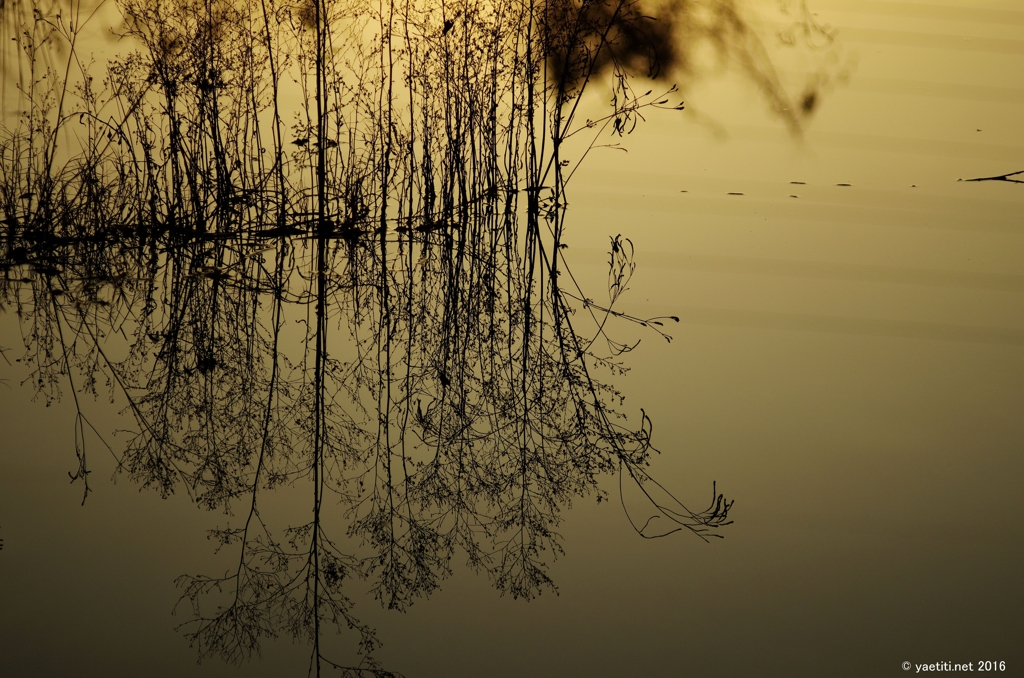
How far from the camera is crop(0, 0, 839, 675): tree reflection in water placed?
133cm

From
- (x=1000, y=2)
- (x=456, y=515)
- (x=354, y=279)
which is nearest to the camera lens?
(x=456, y=515)

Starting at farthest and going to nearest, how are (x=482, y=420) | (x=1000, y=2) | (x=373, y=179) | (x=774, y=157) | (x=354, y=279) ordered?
(x=1000, y=2)
(x=774, y=157)
(x=373, y=179)
(x=354, y=279)
(x=482, y=420)

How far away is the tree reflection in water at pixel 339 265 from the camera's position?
133 cm

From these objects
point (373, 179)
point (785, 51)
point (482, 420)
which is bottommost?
point (482, 420)

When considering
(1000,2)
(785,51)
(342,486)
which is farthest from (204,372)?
(1000,2)

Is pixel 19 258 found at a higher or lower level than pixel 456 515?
higher

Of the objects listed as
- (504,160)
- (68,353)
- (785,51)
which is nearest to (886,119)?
(785,51)

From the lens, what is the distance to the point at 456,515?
133 cm

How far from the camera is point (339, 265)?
1.87m

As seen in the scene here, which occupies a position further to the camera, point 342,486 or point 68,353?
point 68,353

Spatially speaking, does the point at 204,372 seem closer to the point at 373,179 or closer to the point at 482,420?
the point at 482,420

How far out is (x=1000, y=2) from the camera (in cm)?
240

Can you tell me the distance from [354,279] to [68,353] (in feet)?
2.00

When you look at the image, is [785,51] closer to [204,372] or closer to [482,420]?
[482,420]
